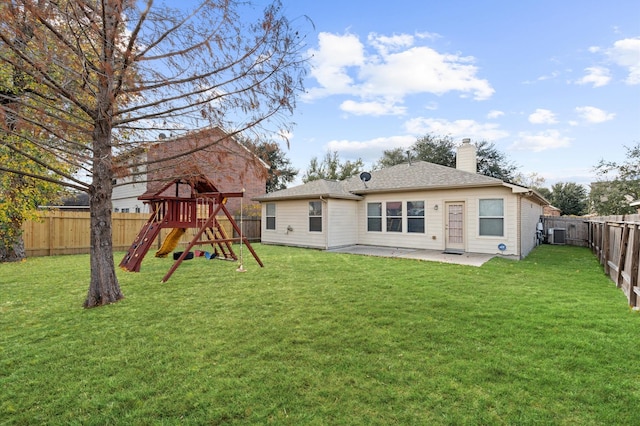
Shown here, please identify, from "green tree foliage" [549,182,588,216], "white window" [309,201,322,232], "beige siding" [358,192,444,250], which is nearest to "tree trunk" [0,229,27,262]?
"white window" [309,201,322,232]

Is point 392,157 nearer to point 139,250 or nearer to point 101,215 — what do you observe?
point 139,250

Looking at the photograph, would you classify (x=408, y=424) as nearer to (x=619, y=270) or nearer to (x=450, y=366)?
(x=450, y=366)

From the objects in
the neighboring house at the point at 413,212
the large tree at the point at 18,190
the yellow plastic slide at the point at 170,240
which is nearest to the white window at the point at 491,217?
the neighboring house at the point at 413,212

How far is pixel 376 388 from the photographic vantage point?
97.5 inches

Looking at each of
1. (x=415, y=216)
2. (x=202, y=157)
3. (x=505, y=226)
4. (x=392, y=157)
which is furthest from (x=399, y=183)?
(x=392, y=157)

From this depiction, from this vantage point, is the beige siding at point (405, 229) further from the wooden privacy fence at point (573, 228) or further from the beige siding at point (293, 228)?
the wooden privacy fence at point (573, 228)

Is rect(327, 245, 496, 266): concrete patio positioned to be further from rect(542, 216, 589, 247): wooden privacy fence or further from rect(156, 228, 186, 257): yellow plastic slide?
rect(542, 216, 589, 247): wooden privacy fence

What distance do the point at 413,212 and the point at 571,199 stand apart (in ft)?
79.6

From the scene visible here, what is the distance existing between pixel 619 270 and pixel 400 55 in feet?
30.7

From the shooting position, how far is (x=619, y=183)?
17812mm

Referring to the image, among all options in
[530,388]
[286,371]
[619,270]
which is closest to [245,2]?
[286,371]

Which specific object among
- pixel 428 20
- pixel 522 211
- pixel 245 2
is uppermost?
pixel 428 20

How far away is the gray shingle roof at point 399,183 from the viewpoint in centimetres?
1091

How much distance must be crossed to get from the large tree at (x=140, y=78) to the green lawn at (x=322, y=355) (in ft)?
4.81
